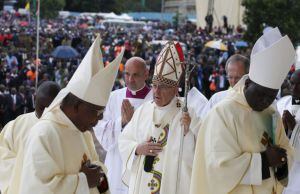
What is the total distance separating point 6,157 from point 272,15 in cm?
2033

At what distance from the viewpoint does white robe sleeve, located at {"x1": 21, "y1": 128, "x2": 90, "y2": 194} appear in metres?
3.40

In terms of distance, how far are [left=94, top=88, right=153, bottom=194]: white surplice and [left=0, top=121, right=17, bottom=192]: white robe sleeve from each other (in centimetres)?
136

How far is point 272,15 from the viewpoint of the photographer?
23656mm

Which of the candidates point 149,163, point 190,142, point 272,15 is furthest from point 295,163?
point 272,15

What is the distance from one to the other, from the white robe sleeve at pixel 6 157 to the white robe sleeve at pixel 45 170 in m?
1.13

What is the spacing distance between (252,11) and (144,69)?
61.6ft

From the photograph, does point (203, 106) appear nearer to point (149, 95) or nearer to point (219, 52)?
point (149, 95)

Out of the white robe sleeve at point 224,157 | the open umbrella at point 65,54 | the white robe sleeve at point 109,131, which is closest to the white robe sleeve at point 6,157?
the white robe sleeve at point 109,131

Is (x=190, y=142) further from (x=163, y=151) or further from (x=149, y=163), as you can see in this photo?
(x=149, y=163)

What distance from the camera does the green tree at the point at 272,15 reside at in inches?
914

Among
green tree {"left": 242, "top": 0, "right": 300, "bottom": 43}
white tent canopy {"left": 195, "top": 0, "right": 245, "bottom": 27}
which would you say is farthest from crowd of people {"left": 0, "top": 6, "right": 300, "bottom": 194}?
white tent canopy {"left": 195, "top": 0, "right": 245, "bottom": 27}

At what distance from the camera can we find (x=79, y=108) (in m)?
3.55

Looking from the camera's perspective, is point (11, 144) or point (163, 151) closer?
point (11, 144)

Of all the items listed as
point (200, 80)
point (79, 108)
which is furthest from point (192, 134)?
point (200, 80)
